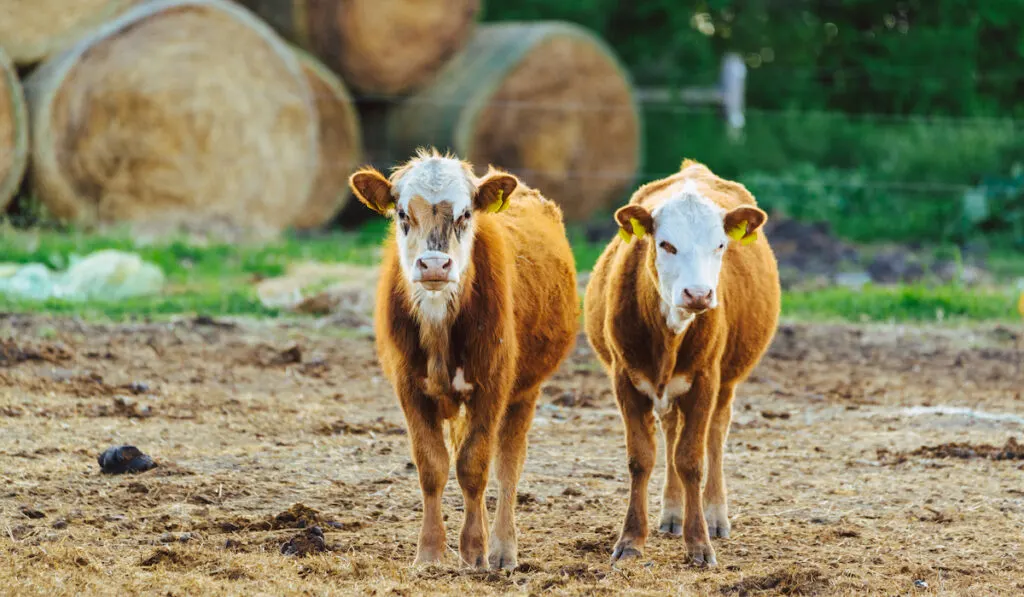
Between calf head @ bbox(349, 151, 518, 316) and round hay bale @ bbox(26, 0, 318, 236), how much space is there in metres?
7.49

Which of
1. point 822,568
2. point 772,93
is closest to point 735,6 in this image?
point 772,93

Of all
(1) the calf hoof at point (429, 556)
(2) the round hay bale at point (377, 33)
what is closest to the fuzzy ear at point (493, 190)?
(1) the calf hoof at point (429, 556)

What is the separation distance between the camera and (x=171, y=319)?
10570 mm

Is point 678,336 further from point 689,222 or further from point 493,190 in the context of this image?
point 493,190

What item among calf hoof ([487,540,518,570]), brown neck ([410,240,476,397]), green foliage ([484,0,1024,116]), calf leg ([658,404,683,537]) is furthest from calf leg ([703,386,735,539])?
green foliage ([484,0,1024,116])

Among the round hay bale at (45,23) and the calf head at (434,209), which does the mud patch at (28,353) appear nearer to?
the calf head at (434,209)

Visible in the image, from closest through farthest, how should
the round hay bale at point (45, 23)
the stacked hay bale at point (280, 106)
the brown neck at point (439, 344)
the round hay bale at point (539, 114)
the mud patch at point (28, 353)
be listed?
the brown neck at point (439, 344), the mud patch at point (28, 353), the round hay bale at point (45, 23), the stacked hay bale at point (280, 106), the round hay bale at point (539, 114)

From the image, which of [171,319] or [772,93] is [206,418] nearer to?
[171,319]

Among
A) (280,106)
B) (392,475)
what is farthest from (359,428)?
(280,106)

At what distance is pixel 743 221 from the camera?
596 cm

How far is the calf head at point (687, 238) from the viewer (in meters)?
5.61

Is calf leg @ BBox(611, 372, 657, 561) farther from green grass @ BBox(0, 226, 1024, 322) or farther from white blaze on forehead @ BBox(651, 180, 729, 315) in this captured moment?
green grass @ BBox(0, 226, 1024, 322)

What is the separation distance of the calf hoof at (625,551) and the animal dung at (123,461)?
232cm

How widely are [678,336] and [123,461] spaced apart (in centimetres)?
267
